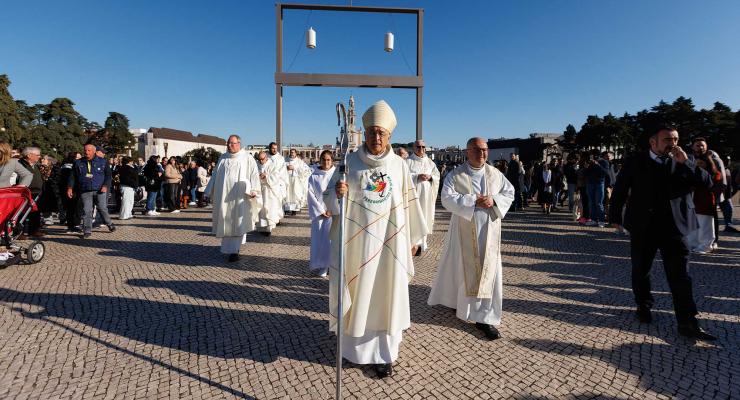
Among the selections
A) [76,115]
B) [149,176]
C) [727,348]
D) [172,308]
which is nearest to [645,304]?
[727,348]

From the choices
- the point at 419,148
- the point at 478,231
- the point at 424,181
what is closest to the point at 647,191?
the point at 478,231

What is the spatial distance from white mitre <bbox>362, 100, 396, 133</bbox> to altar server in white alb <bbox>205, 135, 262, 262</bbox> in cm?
428

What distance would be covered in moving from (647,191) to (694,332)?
1.31 meters

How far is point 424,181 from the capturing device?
7.20m

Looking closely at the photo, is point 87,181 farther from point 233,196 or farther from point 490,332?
point 490,332

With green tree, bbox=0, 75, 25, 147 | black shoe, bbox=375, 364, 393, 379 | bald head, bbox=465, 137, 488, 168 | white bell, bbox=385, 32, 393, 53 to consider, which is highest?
green tree, bbox=0, 75, 25, 147

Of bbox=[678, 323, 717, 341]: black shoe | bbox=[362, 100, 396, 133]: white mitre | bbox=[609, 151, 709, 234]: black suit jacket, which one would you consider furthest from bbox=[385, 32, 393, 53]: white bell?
bbox=[678, 323, 717, 341]: black shoe

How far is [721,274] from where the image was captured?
19.0 feet

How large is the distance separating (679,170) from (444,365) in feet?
9.27

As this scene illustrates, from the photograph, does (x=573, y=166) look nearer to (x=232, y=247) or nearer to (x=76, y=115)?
(x=232, y=247)

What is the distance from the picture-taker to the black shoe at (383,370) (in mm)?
2988

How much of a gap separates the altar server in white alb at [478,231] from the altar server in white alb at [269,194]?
236 inches

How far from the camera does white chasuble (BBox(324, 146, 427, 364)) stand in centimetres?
305

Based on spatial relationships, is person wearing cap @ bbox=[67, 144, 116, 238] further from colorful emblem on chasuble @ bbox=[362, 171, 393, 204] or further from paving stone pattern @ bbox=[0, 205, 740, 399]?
colorful emblem on chasuble @ bbox=[362, 171, 393, 204]
